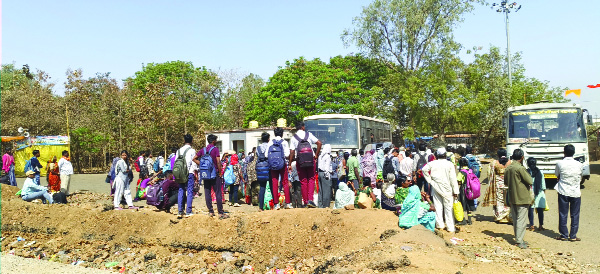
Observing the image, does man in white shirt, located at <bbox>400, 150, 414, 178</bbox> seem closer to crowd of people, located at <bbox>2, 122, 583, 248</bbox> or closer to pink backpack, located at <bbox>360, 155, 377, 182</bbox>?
crowd of people, located at <bbox>2, 122, 583, 248</bbox>

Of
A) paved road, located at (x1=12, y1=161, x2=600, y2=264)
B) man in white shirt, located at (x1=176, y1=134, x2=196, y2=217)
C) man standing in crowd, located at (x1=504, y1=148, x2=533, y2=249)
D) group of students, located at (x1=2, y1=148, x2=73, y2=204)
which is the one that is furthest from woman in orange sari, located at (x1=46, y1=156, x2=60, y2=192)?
man standing in crowd, located at (x1=504, y1=148, x2=533, y2=249)

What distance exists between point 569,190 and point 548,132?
8323mm

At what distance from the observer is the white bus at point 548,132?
14.6 meters

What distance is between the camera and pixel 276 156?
9.10 m

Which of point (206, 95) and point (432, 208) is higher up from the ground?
point (206, 95)

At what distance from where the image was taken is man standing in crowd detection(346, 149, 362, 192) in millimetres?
11484

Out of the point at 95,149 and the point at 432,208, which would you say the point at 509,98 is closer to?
the point at 432,208

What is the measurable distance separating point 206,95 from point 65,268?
121 ft

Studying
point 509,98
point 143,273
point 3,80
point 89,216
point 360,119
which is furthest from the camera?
point 3,80

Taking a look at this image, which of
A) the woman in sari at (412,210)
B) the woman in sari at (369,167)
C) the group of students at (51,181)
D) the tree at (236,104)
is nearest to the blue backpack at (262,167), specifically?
the woman in sari at (412,210)

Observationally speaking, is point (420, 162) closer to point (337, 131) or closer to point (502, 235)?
point (502, 235)

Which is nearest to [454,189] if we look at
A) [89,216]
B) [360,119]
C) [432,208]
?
[432,208]

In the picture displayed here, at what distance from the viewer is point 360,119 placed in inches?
781

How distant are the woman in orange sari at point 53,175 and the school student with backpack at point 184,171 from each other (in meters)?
6.06
